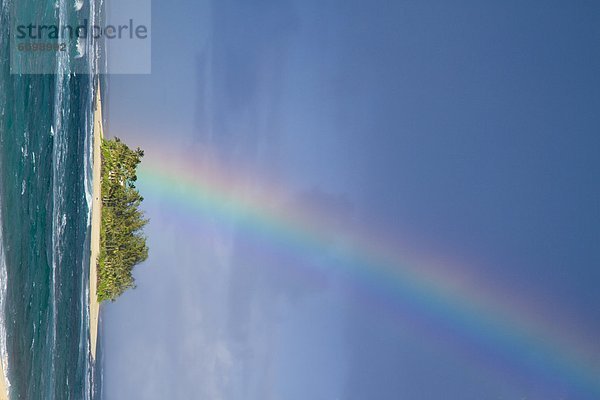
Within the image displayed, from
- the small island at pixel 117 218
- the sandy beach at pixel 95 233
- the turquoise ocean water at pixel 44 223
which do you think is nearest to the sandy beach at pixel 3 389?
the turquoise ocean water at pixel 44 223

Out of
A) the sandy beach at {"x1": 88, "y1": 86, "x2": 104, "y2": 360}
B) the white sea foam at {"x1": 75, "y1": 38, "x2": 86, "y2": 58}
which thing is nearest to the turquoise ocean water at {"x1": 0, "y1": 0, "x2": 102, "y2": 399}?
the sandy beach at {"x1": 88, "y1": 86, "x2": 104, "y2": 360}

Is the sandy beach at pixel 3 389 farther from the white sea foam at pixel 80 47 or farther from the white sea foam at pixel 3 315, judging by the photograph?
the white sea foam at pixel 80 47

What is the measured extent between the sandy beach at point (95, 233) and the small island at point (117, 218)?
0.99 meters

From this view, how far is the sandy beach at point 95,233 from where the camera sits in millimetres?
44719

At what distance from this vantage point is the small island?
50.3 meters

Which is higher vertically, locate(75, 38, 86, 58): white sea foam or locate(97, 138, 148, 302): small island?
locate(75, 38, 86, 58): white sea foam

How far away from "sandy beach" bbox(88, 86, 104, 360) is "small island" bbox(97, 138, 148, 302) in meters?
0.99

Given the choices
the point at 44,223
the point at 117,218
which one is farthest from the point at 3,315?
the point at 117,218

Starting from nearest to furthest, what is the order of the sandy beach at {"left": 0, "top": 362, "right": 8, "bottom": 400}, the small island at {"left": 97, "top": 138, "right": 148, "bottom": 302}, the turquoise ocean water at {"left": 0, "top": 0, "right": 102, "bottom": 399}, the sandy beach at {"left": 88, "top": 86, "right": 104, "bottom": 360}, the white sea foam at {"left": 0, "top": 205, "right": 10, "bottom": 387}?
the sandy beach at {"left": 0, "top": 362, "right": 8, "bottom": 400}, the white sea foam at {"left": 0, "top": 205, "right": 10, "bottom": 387}, the turquoise ocean water at {"left": 0, "top": 0, "right": 102, "bottom": 399}, the sandy beach at {"left": 88, "top": 86, "right": 104, "bottom": 360}, the small island at {"left": 97, "top": 138, "right": 148, "bottom": 302}

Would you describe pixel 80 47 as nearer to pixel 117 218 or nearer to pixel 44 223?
pixel 117 218

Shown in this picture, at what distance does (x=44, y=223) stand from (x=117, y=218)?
21811 millimetres

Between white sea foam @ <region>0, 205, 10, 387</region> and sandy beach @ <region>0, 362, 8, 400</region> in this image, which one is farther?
white sea foam @ <region>0, 205, 10, 387</region>

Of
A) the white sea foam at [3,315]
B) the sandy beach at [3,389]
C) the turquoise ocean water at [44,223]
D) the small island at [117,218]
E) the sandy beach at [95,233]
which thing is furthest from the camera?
the small island at [117,218]

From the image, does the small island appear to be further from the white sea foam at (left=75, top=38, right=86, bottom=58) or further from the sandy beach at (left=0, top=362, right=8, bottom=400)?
the sandy beach at (left=0, top=362, right=8, bottom=400)
